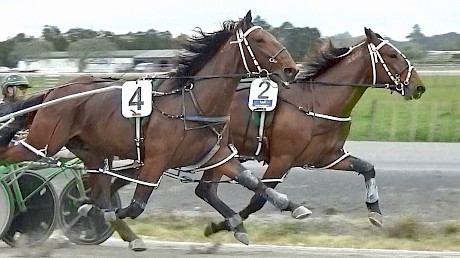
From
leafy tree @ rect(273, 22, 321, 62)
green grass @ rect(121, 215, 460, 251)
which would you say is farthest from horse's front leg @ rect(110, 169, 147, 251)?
leafy tree @ rect(273, 22, 321, 62)

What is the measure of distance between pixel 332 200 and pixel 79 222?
313 centimetres

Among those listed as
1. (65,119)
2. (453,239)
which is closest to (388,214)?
(453,239)

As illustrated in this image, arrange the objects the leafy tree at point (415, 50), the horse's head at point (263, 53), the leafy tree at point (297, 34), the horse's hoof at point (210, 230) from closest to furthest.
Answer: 1. the horse's head at point (263, 53)
2. the horse's hoof at point (210, 230)
3. the leafy tree at point (297, 34)
4. the leafy tree at point (415, 50)

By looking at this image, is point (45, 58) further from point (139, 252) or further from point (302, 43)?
point (139, 252)

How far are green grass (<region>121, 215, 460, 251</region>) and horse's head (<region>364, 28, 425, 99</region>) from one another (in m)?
1.17

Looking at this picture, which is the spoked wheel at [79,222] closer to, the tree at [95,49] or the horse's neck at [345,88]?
the horse's neck at [345,88]

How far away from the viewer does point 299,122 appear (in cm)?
690

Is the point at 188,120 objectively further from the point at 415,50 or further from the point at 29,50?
the point at 415,50

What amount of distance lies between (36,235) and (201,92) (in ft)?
6.23

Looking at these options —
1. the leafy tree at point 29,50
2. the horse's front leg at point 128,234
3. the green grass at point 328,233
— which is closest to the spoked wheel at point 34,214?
the horse's front leg at point 128,234

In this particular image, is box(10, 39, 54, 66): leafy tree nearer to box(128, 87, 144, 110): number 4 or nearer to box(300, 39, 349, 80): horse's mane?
box(300, 39, 349, 80): horse's mane

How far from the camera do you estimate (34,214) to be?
22.5 ft

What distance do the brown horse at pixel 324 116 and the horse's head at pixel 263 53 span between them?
1.11m

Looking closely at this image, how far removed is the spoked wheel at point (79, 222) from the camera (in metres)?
6.88
